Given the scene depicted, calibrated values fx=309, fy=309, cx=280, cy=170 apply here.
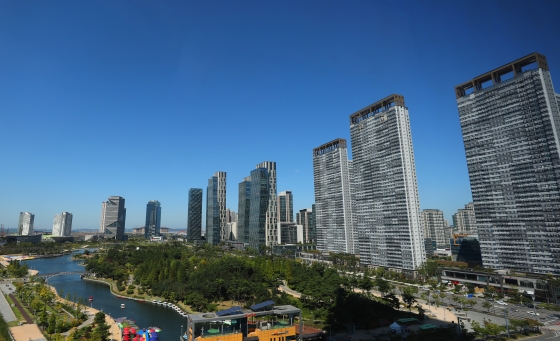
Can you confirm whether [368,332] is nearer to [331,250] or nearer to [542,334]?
[542,334]

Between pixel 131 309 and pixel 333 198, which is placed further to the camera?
pixel 333 198

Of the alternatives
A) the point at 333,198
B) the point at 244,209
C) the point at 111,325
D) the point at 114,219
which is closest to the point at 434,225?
the point at 333,198

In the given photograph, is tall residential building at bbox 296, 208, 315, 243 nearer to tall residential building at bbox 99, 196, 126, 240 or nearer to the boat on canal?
tall residential building at bbox 99, 196, 126, 240

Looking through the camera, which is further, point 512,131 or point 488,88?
point 488,88

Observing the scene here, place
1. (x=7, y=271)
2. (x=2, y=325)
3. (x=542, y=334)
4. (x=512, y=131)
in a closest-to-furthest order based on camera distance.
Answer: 1. (x=542, y=334)
2. (x=2, y=325)
3. (x=512, y=131)
4. (x=7, y=271)

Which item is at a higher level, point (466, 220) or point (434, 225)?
point (466, 220)

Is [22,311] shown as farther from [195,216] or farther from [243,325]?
[195,216]

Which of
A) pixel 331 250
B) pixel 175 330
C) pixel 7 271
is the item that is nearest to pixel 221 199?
pixel 331 250
